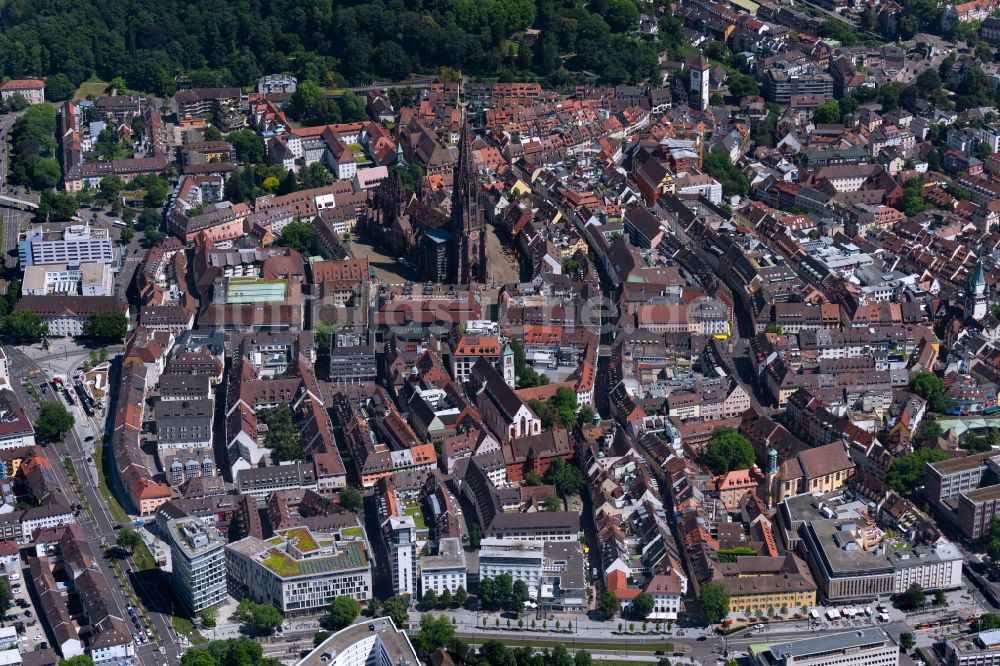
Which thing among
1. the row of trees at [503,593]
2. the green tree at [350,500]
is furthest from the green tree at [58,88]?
the row of trees at [503,593]

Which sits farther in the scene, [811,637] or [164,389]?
[164,389]

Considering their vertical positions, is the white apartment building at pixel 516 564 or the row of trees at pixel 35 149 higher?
the row of trees at pixel 35 149

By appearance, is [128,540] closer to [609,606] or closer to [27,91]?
[609,606]

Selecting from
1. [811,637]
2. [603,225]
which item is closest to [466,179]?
[603,225]

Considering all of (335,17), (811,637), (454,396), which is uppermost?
(335,17)

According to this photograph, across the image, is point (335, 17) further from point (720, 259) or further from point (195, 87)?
point (720, 259)

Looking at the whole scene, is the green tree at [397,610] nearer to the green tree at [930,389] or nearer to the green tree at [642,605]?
the green tree at [642,605]

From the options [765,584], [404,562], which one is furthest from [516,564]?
[765,584]
